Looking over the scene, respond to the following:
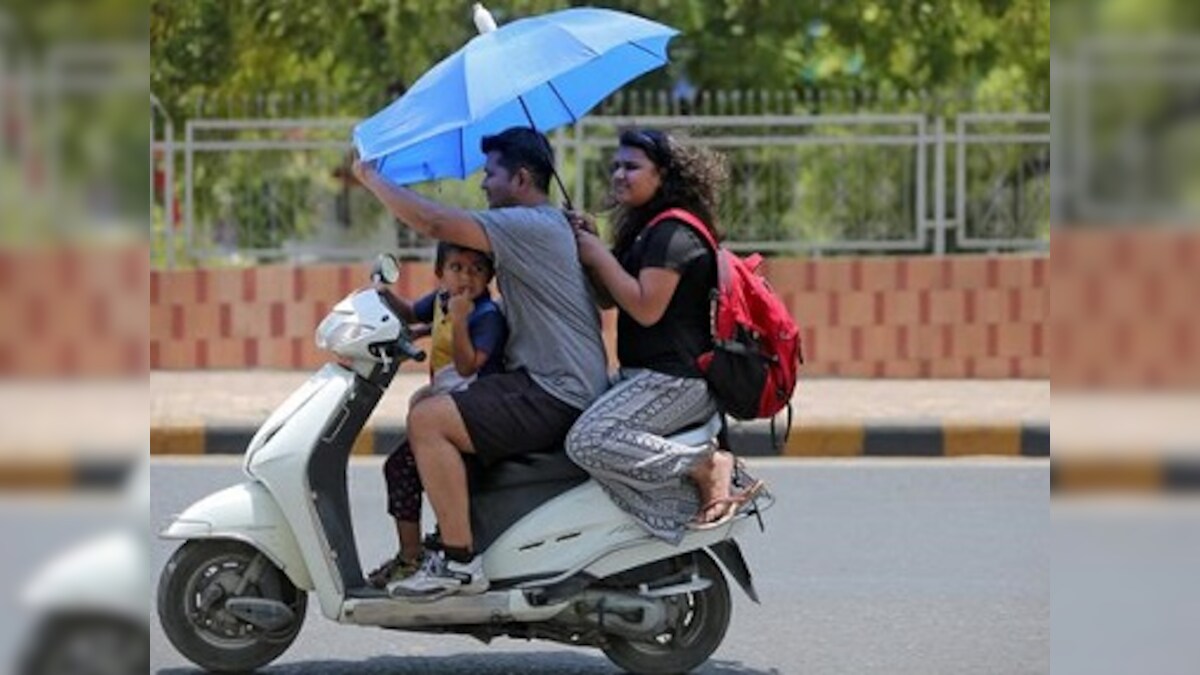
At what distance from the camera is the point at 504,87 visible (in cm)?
490

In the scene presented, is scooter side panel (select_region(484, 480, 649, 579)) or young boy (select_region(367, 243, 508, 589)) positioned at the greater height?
young boy (select_region(367, 243, 508, 589))

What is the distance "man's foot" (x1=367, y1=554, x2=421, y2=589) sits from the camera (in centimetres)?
511

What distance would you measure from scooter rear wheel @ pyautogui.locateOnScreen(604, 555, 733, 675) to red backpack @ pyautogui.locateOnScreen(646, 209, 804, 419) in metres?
0.40

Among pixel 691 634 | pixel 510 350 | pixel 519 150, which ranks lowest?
pixel 691 634

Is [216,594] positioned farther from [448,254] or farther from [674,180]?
[674,180]

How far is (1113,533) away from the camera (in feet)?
6.56

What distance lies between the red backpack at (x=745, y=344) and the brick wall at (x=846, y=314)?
7.45 metres

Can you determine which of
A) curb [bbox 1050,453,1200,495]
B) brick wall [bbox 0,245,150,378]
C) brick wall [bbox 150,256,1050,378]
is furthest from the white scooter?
brick wall [bbox 150,256,1050,378]

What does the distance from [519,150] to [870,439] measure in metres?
6.07

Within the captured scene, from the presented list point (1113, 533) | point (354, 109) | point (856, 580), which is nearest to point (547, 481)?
point (856, 580)

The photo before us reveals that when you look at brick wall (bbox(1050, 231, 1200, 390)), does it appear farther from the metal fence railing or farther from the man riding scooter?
the metal fence railing

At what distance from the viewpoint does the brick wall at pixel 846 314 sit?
12602mm

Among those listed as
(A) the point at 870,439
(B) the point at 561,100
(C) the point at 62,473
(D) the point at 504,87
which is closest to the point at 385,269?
(D) the point at 504,87

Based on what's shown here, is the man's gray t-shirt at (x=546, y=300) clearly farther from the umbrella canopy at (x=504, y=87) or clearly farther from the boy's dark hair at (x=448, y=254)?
the umbrella canopy at (x=504, y=87)
